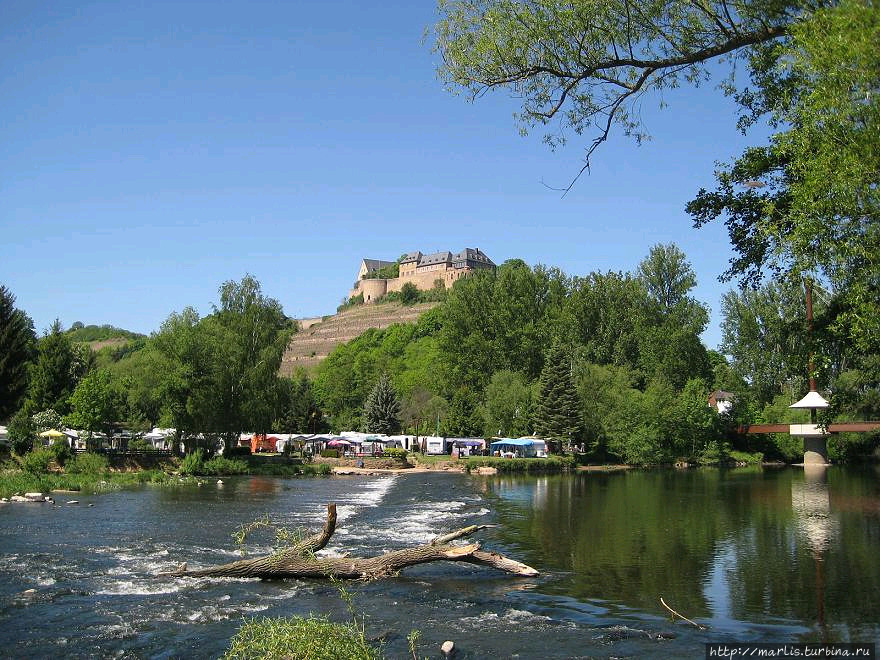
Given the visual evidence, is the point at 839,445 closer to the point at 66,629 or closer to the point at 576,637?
the point at 576,637

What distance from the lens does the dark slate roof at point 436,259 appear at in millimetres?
176500

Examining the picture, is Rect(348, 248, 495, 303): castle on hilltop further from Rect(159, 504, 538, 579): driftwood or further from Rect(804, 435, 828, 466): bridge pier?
Rect(159, 504, 538, 579): driftwood

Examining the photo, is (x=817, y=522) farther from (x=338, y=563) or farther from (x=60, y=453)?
(x=60, y=453)

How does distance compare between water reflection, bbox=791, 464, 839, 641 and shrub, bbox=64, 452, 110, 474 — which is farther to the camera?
shrub, bbox=64, 452, 110, 474

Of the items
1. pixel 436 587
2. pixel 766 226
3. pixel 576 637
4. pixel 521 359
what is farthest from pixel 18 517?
pixel 521 359

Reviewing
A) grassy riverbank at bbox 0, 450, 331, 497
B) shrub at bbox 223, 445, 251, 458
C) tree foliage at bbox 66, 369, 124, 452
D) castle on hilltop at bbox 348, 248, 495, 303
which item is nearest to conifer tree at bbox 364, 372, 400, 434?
shrub at bbox 223, 445, 251, 458

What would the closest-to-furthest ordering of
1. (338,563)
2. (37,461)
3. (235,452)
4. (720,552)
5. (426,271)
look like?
(338,563), (720,552), (37,461), (235,452), (426,271)

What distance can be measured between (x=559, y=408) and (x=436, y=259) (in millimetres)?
117433

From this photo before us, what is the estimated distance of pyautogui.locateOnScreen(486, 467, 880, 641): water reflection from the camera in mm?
12773

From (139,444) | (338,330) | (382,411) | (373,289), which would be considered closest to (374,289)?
(373,289)

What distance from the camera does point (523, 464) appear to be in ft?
190

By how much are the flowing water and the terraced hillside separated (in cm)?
11948

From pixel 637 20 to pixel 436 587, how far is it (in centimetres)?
1083

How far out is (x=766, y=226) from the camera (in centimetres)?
1138
